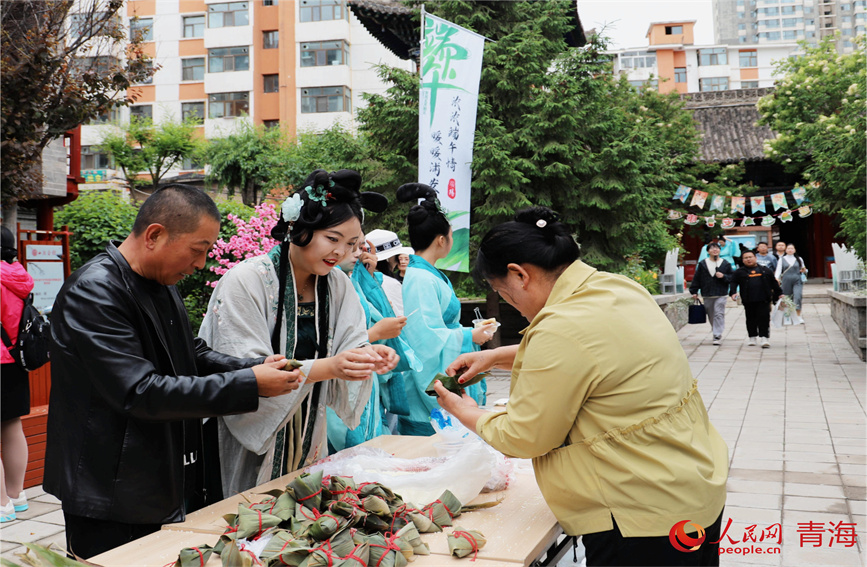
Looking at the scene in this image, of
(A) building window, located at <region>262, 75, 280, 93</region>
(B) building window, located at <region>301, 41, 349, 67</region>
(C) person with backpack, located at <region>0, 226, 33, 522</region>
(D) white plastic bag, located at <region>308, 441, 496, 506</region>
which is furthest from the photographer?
(A) building window, located at <region>262, 75, 280, 93</region>

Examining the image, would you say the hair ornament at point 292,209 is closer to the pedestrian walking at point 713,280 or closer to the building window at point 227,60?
the pedestrian walking at point 713,280

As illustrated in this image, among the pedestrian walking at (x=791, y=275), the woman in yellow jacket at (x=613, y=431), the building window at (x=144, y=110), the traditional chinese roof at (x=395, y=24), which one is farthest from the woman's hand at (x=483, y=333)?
the building window at (x=144, y=110)

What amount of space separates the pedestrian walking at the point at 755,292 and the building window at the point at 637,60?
118 ft

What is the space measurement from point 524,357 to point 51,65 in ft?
18.0

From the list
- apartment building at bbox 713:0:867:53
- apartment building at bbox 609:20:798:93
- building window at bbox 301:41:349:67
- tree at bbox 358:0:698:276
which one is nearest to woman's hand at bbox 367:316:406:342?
tree at bbox 358:0:698:276

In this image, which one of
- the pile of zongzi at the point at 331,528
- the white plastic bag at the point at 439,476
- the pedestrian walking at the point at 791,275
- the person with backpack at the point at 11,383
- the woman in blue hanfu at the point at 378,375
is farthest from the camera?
the pedestrian walking at the point at 791,275

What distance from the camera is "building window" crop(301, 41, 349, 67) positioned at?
29.1 meters

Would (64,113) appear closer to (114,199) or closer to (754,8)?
(114,199)

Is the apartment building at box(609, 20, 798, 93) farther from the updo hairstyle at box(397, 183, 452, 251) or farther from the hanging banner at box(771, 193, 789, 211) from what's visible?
the updo hairstyle at box(397, 183, 452, 251)

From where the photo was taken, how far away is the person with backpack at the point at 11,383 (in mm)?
4113

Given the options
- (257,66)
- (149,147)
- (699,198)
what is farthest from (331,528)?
(257,66)

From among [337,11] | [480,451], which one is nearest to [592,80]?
[480,451]

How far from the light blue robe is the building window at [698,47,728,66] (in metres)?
48.3

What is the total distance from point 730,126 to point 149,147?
2180 cm
